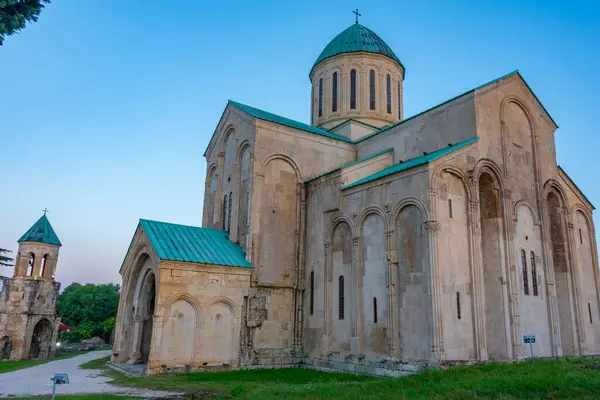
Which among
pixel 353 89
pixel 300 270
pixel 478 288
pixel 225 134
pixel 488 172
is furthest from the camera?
pixel 353 89

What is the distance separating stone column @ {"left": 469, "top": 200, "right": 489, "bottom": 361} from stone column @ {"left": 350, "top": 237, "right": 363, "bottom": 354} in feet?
11.7

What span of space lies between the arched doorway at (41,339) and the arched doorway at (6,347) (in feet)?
3.81

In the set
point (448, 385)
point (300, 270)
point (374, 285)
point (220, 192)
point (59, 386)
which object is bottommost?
point (59, 386)

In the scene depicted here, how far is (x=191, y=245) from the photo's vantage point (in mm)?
16688

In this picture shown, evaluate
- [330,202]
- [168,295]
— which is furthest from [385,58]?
[168,295]

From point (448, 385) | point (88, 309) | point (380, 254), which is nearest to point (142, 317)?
point (380, 254)

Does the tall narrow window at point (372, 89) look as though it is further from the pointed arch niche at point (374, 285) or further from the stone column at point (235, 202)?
the pointed arch niche at point (374, 285)

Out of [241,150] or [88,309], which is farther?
[88,309]

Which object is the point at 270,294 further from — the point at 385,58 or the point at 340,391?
the point at 385,58

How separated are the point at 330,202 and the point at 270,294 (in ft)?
13.9

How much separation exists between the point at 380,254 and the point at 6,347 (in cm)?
2425

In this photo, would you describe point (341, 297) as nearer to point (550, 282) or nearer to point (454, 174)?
point (454, 174)

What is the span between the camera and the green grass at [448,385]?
8.34m

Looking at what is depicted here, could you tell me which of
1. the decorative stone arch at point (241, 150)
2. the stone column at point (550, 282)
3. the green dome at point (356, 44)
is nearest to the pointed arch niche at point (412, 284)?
the stone column at point (550, 282)
